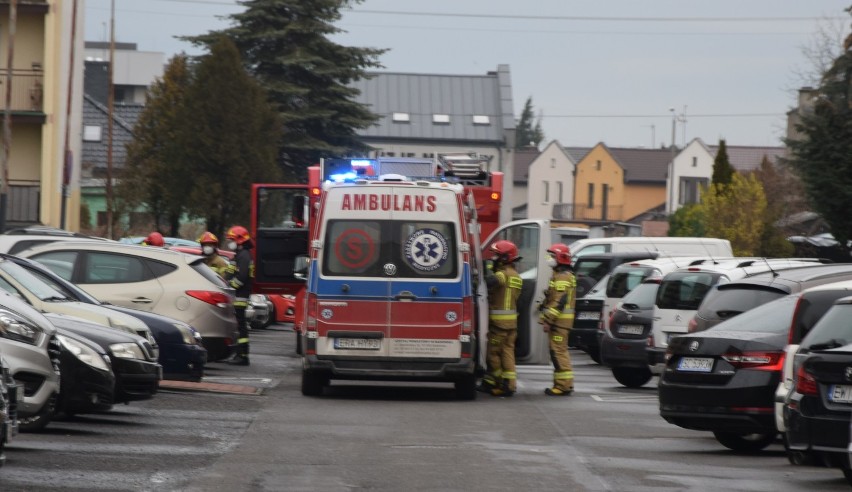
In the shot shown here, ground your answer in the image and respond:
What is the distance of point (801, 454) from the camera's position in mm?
10711

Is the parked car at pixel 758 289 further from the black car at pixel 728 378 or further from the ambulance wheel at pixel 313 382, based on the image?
the ambulance wheel at pixel 313 382

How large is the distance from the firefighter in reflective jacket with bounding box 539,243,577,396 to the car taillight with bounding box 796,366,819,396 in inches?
310

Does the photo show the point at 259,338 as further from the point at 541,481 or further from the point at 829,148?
the point at 541,481

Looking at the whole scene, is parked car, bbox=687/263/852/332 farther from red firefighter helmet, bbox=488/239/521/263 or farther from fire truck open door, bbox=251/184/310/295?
fire truck open door, bbox=251/184/310/295

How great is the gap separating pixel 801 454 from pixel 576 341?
50.2ft

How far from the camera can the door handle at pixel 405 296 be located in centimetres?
1695

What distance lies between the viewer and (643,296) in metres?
21.3

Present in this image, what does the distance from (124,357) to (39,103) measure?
3175cm

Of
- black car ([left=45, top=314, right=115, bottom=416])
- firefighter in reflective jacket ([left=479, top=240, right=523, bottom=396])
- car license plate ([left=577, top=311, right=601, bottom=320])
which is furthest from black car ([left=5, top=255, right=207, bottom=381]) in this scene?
car license plate ([left=577, top=311, right=601, bottom=320])

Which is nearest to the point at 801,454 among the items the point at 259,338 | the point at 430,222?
the point at 430,222

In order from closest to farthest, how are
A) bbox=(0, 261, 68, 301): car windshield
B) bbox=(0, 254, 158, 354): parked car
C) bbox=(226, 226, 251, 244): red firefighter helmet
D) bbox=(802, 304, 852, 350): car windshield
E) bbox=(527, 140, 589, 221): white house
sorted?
bbox=(802, 304, 852, 350): car windshield
bbox=(0, 254, 158, 354): parked car
bbox=(0, 261, 68, 301): car windshield
bbox=(226, 226, 251, 244): red firefighter helmet
bbox=(527, 140, 589, 221): white house

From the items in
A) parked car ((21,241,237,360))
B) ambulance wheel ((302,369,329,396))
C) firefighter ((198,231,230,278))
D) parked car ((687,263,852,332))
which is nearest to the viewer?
parked car ((687,263,852,332))

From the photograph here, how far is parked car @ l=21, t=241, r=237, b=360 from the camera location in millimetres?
18312

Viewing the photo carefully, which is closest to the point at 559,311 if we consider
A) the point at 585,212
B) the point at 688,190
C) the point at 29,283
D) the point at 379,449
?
the point at 379,449
